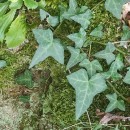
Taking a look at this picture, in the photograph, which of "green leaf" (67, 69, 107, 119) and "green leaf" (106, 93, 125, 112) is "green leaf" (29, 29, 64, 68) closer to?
"green leaf" (67, 69, 107, 119)

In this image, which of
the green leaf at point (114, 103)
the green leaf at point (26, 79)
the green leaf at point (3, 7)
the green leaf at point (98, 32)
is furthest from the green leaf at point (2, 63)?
the green leaf at point (114, 103)

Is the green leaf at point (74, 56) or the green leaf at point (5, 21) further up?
the green leaf at point (5, 21)

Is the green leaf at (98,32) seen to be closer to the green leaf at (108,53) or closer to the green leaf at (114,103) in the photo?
the green leaf at (108,53)

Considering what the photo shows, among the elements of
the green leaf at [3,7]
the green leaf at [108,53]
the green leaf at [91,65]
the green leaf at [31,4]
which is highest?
the green leaf at [31,4]

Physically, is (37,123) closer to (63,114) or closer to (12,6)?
(63,114)

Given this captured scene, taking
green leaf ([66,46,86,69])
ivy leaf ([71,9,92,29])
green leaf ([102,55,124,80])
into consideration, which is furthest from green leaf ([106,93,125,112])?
ivy leaf ([71,9,92,29])

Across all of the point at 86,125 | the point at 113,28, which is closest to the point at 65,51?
the point at 113,28
